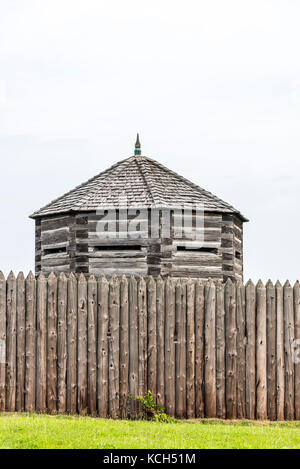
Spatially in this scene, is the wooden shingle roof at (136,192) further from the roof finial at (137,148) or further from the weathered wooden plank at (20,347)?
the weathered wooden plank at (20,347)

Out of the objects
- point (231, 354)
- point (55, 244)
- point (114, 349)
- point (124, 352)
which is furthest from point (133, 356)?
point (55, 244)

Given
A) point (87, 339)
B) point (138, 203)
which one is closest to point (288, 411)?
point (87, 339)

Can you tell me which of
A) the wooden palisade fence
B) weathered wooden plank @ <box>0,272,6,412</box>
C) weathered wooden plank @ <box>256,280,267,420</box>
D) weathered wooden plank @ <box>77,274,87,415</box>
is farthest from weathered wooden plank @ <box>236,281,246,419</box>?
weathered wooden plank @ <box>0,272,6,412</box>

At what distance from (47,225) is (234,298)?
9656 mm

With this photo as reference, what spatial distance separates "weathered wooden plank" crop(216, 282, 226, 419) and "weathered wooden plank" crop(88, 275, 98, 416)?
198 centimetres

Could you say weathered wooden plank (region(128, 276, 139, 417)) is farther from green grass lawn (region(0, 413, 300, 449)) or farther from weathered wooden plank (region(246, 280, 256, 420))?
weathered wooden plank (region(246, 280, 256, 420))

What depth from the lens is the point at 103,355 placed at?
11.5 meters

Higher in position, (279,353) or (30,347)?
(30,347)

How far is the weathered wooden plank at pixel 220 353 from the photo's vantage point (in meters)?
11.7

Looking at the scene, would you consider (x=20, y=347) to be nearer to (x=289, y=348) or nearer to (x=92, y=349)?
(x=92, y=349)

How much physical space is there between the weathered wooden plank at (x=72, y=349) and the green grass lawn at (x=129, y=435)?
1056 mm

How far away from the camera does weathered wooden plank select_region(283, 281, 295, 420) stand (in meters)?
11.8

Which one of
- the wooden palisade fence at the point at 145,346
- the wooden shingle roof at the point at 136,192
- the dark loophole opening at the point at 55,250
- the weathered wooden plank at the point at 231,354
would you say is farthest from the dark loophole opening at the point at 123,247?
the weathered wooden plank at the point at 231,354

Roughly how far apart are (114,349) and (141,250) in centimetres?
721
